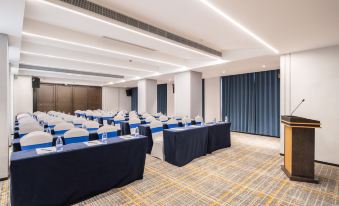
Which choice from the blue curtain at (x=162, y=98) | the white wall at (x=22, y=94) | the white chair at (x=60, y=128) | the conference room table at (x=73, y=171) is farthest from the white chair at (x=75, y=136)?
the white wall at (x=22, y=94)

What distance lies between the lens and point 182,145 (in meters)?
4.33

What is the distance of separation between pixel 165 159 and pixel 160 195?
161 cm

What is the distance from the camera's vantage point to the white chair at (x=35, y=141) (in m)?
3.00

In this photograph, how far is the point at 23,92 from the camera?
11797 millimetres

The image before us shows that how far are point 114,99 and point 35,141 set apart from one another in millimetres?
14627

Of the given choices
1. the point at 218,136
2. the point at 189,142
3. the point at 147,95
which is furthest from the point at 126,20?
the point at 147,95

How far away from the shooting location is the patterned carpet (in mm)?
2863

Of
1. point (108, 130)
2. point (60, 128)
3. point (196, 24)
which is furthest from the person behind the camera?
point (60, 128)

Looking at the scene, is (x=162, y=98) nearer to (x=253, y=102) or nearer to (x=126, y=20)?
(x=253, y=102)

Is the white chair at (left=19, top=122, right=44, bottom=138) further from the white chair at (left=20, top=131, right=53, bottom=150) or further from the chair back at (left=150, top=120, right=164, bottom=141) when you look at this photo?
the chair back at (left=150, top=120, right=164, bottom=141)

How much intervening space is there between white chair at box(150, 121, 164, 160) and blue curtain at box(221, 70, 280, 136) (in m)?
5.43

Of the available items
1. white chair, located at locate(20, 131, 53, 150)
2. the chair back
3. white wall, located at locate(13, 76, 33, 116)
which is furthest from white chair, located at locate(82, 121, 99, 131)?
white wall, located at locate(13, 76, 33, 116)

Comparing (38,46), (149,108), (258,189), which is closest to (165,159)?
(258,189)

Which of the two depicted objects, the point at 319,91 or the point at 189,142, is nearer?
the point at 189,142
